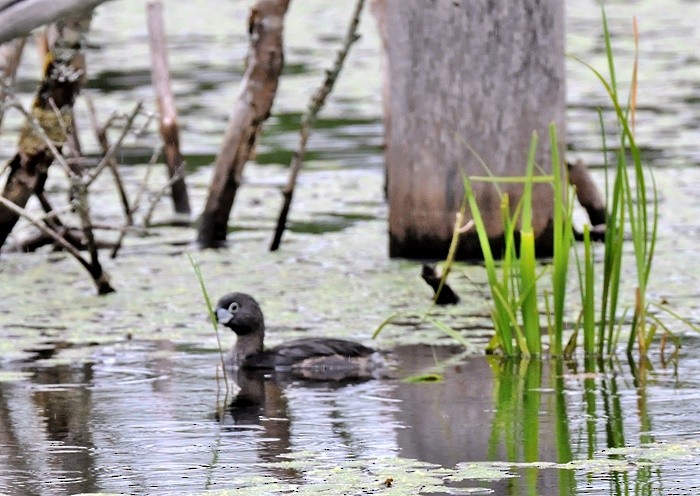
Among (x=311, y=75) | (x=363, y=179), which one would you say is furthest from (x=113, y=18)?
(x=363, y=179)

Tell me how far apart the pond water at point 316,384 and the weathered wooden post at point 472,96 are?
37 centimetres

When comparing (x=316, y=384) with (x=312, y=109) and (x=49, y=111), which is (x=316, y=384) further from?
(x=312, y=109)

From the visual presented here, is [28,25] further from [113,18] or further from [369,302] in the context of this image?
[113,18]

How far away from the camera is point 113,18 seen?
24.8m

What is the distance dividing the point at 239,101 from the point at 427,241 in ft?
4.22

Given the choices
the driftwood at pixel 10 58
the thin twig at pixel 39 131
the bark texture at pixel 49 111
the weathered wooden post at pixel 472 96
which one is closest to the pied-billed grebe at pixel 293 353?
the thin twig at pixel 39 131

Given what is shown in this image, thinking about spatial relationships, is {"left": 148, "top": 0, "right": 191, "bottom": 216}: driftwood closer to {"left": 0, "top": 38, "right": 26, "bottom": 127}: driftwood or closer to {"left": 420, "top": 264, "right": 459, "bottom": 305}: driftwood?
{"left": 0, "top": 38, "right": 26, "bottom": 127}: driftwood

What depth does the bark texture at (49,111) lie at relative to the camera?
25.4ft

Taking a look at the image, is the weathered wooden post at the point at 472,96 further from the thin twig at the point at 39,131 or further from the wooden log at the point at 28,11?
the wooden log at the point at 28,11

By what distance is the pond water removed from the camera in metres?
4.82

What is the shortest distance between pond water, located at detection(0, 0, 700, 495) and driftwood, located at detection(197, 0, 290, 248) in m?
0.22

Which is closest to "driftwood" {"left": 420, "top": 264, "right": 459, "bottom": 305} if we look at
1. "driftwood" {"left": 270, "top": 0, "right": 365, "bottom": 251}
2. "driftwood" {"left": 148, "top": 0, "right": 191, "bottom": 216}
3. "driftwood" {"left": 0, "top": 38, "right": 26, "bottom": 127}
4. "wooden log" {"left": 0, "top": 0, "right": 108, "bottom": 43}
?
"driftwood" {"left": 270, "top": 0, "right": 365, "bottom": 251}

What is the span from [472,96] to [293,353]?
7.55 ft

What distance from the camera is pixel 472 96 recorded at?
8375mm
